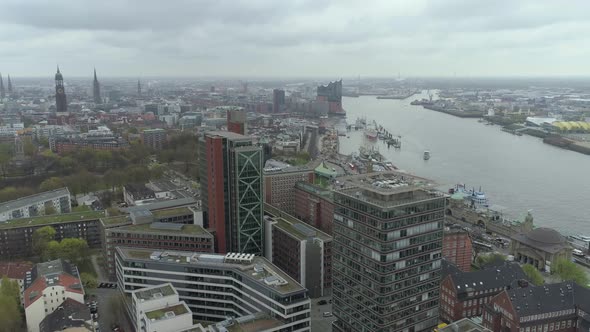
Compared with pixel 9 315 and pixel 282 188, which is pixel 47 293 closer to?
pixel 9 315

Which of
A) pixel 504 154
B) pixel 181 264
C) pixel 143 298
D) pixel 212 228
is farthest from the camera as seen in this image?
pixel 504 154

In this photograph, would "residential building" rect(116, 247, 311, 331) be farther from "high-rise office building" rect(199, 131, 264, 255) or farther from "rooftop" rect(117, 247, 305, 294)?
"high-rise office building" rect(199, 131, 264, 255)

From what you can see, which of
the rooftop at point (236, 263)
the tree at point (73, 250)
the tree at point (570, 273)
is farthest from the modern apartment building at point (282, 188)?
the tree at point (570, 273)

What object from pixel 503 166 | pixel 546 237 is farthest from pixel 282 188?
pixel 503 166

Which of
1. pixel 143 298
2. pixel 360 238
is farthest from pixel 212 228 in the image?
pixel 360 238

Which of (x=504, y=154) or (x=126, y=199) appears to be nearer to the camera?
(x=126, y=199)

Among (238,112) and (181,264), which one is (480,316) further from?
(238,112)

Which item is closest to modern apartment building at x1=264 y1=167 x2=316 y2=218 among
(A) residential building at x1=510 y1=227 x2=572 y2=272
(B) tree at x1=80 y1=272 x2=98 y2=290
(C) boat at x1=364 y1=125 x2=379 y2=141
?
(B) tree at x1=80 y1=272 x2=98 y2=290
